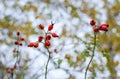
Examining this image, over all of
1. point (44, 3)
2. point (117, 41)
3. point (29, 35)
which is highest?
point (44, 3)

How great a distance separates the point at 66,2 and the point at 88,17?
83 centimetres

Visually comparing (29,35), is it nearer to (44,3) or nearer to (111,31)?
(44,3)

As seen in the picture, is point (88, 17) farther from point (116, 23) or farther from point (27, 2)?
point (27, 2)

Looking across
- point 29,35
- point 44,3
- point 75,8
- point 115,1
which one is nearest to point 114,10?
point 115,1

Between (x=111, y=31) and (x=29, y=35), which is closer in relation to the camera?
(x=29, y=35)

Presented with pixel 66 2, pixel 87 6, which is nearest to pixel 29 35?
pixel 66 2

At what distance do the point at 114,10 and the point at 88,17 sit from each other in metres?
0.77

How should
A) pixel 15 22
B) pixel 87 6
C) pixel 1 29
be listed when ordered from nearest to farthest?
pixel 1 29 < pixel 15 22 < pixel 87 6

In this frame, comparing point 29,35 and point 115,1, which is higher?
point 115,1

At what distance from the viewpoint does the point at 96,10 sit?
30.6 feet

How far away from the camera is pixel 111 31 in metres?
9.23

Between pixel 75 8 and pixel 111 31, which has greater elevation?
pixel 75 8

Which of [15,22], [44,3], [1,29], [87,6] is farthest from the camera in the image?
[87,6]

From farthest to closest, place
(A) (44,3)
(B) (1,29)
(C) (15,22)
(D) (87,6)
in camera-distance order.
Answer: (D) (87,6)
(A) (44,3)
(C) (15,22)
(B) (1,29)
